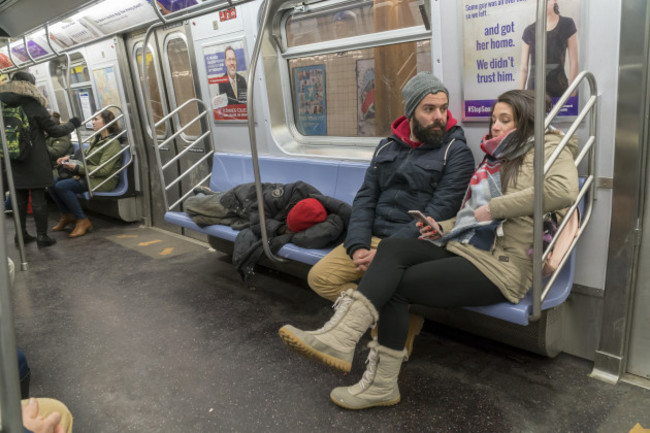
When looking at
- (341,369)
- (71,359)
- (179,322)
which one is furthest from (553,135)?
(71,359)

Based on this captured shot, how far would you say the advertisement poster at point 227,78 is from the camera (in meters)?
4.58

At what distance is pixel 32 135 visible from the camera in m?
5.37

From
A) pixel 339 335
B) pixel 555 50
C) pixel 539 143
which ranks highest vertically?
pixel 555 50

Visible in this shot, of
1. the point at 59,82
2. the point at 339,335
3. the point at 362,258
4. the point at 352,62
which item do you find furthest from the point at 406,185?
the point at 59,82

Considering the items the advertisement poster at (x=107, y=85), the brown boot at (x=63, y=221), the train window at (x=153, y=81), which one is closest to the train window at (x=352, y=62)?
the train window at (x=153, y=81)

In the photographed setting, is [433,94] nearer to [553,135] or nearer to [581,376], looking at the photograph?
[553,135]

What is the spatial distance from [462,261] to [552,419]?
2.61ft

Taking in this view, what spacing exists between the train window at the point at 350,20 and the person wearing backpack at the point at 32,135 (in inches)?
110

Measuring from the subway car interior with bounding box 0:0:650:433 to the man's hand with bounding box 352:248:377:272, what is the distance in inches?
18.8

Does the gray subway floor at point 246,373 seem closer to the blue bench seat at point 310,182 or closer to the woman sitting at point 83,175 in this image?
the blue bench seat at point 310,182

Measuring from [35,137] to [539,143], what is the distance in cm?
517

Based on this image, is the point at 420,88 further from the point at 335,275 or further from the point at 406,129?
the point at 335,275

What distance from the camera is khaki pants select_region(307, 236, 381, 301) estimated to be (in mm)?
2809

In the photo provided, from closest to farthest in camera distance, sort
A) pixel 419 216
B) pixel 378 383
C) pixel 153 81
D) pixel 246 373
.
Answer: pixel 378 383, pixel 419 216, pixel 246 373, pixel 153 81
